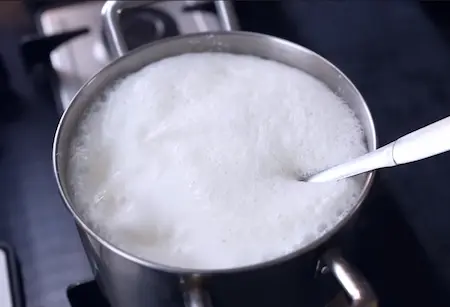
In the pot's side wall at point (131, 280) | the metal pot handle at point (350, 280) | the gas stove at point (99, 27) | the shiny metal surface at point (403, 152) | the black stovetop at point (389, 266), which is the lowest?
the black stovetop at point (389, 266)

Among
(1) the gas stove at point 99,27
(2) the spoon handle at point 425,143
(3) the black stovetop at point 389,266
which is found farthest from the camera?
(1) the gas stove at point 99,27

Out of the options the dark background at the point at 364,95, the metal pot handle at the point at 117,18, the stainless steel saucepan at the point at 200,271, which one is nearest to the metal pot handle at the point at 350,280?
the stainless steel saucepan at the point at 200,271

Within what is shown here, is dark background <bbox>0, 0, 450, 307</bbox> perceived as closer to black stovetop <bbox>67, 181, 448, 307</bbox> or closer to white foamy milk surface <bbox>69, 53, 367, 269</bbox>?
black stovetop <bbox>67, 181, 448, 307</bbox>

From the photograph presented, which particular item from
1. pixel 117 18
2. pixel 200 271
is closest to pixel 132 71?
pixel 117 18

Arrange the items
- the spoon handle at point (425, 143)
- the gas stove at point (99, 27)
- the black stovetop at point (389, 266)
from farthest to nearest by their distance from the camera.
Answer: the gas stove at point (99, 27) < the black stovetop at point (389, 266) < the spoon handle at point (425, 143)

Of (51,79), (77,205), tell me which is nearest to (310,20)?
(51,79)

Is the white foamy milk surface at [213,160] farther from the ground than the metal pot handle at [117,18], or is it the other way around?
the metal pot handle at [117,18]

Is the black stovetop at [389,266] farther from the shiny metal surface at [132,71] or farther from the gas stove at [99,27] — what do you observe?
the gas stove at [99,27]

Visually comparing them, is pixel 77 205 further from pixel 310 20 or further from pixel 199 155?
pixel 310 20

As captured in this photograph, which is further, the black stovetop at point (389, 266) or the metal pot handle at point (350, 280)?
the black stovetop at point (389, 266)
